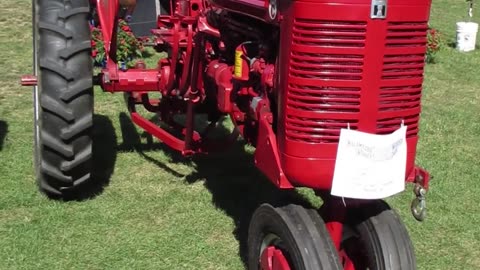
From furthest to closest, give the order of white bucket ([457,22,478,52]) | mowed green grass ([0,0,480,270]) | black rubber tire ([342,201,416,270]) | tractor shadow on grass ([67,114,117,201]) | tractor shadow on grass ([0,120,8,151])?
1. white bucket ([457,22,478,52])
2. tractor shadow on grass ([0,120,8,151])
3. tractor shadow on grass ([67,114,117,201])
4. mowed green grass ([0,0,480,270])
5. black rubber tire ([342,201,416,270])

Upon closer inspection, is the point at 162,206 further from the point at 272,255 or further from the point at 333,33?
the point at 333,33

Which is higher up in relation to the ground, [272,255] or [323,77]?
[323,77]

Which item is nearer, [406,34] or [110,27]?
[406,34]

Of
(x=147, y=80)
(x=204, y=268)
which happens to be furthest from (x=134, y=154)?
(x=204, y=268)

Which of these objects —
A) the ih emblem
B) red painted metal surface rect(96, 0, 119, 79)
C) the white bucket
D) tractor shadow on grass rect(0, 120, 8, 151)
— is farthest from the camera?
the white bucket

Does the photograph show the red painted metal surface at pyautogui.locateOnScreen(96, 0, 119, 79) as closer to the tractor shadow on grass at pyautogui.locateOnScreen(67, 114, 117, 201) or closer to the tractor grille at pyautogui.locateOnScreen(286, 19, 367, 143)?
the tractor shadow on grass at pyautogui.locateOnScreen(67, 114, 117, 201)

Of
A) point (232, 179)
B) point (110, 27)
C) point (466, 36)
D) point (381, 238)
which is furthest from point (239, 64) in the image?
point (466, 36)

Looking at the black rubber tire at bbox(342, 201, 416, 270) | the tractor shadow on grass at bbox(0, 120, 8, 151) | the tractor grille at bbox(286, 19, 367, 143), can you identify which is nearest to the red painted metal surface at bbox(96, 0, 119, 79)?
the tractor shadow on grass at bbox(0, 120, 8, 151)

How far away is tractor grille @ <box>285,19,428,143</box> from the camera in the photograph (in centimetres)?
257


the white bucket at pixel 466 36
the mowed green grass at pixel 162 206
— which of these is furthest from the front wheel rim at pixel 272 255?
the white bucket at pixel 466 36

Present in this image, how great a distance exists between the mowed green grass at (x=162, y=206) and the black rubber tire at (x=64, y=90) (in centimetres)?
35

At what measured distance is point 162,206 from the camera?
447 centimetres

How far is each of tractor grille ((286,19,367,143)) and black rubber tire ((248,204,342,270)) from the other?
34cm

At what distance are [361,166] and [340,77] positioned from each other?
0.34 meters
